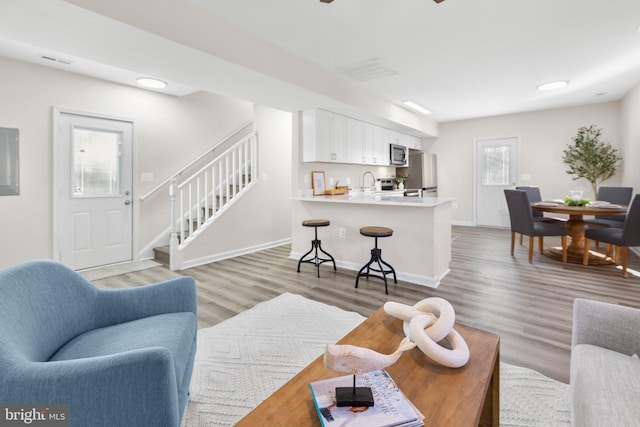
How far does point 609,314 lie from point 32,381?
219cm

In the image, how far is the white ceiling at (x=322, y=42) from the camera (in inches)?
95.0

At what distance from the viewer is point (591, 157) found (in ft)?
19.2

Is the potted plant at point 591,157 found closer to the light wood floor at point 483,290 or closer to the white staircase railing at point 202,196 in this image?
the light wood floor at point 483,290

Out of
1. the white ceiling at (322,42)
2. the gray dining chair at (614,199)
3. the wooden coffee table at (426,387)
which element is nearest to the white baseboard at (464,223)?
the gray dining chair at (614,199)

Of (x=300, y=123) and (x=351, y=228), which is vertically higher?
(x=300, y=123)

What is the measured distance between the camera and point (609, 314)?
1.39 metres

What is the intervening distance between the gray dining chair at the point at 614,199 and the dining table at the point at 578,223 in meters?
0.18

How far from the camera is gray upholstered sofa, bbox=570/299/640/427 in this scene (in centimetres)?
99

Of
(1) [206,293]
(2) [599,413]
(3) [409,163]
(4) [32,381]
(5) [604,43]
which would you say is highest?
(5) [604,43]

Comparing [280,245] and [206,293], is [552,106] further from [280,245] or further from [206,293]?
[206,293]

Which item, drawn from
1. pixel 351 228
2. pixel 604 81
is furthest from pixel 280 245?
pixel 604 81

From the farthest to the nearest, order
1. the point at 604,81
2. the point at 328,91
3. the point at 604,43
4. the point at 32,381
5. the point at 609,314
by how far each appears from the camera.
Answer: the point at 604,81
the point at 328,91
the point at 604,43
the point at 609,314
the point at 32,381

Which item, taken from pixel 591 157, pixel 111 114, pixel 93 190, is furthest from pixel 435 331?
pixel 591 157

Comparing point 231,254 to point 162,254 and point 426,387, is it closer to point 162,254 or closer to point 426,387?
point 162,254
